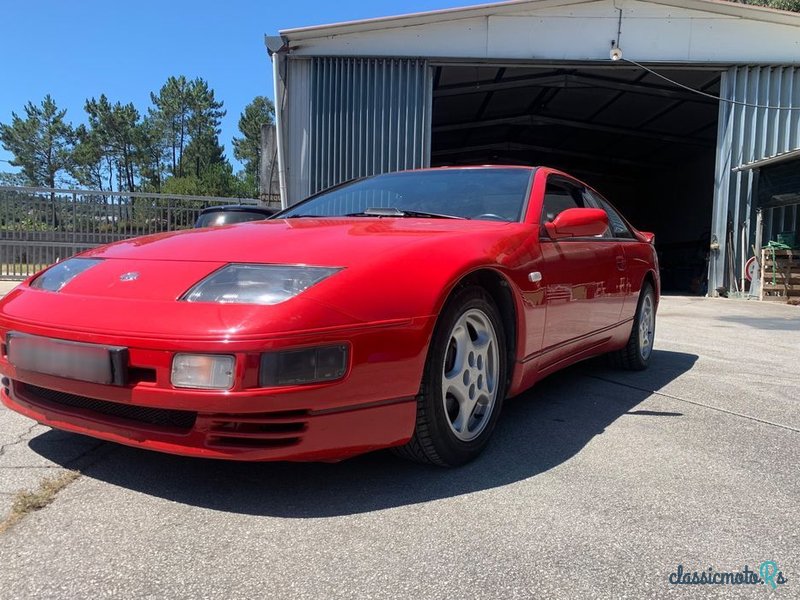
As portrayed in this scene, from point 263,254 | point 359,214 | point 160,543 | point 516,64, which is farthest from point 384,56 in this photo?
point 160,543

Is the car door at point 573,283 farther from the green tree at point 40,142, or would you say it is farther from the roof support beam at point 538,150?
the green tree at point 40,142

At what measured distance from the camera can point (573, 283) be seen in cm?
332

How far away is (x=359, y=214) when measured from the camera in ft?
10.8

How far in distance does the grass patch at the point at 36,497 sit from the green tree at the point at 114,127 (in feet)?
198

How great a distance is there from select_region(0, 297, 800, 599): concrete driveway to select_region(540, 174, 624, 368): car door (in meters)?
0.49

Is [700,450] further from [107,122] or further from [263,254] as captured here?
[107,122]

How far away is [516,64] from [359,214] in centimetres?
946

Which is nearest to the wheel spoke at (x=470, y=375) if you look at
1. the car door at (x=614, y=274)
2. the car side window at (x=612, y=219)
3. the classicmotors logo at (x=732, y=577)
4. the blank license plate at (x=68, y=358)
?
the classicmotors logo at (x=732, y=577)

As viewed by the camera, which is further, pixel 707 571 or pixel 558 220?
pixel 558 220

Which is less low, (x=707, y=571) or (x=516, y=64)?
(x=516, y=64)

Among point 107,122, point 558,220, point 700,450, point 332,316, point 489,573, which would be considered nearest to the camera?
point 489,573

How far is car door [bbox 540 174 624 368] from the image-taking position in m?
3.11

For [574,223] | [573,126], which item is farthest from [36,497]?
[573,126]

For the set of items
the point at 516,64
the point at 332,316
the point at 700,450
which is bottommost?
the point at 700,450
